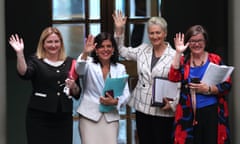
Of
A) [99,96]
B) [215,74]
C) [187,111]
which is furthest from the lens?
[99,96]

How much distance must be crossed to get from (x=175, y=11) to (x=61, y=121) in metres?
2.51

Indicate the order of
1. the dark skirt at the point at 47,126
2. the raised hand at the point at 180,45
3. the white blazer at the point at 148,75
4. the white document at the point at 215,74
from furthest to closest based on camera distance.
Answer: the white blazer at the point at 148,75 → the dark skirt at the point at 47,126 → the raised hand at the point at 180,45 → the white document at the point at 215,74

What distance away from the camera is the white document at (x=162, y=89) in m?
4.46

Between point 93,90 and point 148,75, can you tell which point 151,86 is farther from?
point 93,90

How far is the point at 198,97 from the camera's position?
4.24 m

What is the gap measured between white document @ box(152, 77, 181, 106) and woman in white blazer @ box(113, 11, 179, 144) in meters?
0.04

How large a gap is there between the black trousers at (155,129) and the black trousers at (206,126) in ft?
1.14

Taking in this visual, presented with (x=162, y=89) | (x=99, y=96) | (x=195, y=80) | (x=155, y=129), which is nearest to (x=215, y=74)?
(x=195, y=80)

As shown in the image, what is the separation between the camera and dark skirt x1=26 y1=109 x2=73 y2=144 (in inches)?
172

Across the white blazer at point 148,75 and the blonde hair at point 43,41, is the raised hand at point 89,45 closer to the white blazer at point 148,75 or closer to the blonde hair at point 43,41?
the blonde hair at point 43,41

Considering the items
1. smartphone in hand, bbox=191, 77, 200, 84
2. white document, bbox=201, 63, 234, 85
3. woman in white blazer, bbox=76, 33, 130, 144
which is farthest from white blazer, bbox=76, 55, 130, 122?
white document, bbox=201, 63, 234, 85

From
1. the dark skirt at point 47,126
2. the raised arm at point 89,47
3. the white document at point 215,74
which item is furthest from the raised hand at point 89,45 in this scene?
the white document at point 215,74

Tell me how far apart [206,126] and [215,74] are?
43 centimetres

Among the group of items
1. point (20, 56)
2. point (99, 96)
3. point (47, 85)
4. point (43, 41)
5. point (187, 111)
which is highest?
point (43, 41)
